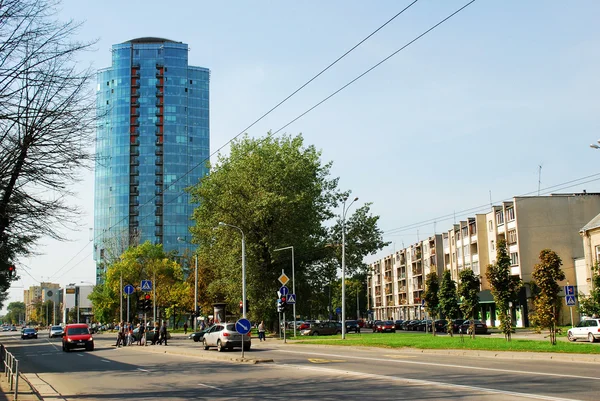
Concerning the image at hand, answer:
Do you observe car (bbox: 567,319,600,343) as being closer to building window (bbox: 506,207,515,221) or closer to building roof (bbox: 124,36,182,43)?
building window (bbox: 506,207,515,221)

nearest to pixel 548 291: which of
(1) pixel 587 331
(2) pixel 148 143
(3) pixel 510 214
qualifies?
(1) pixel 587 331

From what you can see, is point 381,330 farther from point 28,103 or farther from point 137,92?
point 137,92

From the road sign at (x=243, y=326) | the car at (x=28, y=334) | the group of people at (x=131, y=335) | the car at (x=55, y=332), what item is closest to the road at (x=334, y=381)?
the road sign at (x=243, y=326)

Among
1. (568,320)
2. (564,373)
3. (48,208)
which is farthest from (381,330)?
(48,208)

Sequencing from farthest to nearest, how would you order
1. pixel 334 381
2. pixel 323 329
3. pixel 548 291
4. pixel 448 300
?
pixel 323 329, pixel 448 300, pixel 548 291, pixel 334 381

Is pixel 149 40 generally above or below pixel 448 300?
above

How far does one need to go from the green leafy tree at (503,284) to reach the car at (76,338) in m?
25.8

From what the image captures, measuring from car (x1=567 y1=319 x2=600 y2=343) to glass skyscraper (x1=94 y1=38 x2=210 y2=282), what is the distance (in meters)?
106

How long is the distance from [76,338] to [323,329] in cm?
2695

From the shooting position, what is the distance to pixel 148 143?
451 feet

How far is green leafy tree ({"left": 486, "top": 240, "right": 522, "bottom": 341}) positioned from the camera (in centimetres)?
3322

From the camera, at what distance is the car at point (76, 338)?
3975 centimetres

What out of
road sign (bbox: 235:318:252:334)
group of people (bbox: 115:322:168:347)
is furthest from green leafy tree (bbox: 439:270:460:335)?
road sign (bbox: 235:318:252:334)

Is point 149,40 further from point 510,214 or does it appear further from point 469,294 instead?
point 469,294
